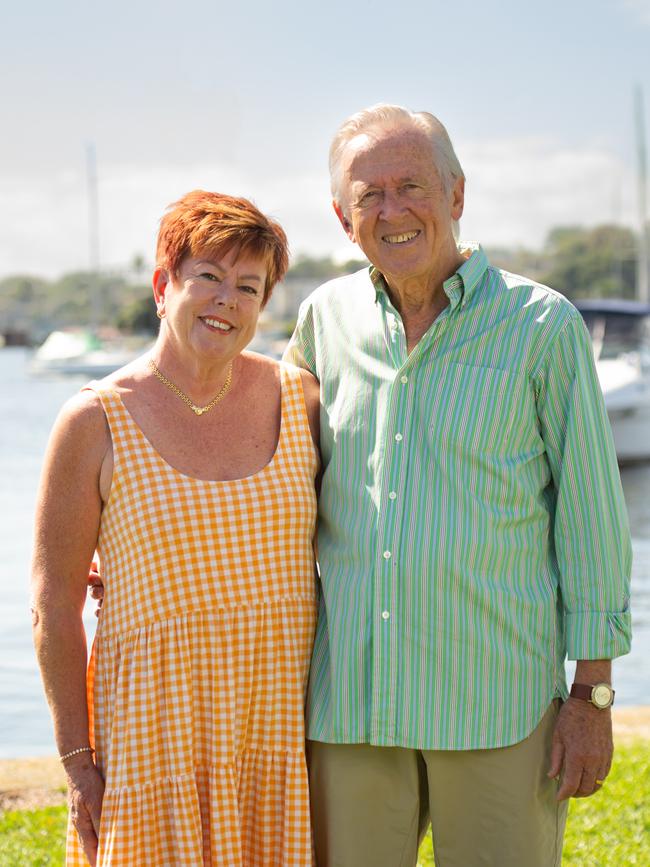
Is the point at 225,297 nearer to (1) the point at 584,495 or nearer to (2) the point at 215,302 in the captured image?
(2) the point at 215,302

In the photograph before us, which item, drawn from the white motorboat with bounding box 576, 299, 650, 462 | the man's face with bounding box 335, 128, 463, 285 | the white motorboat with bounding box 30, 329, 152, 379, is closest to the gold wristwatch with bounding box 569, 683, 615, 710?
the man's face with bounding box 335, 128, 463, 285

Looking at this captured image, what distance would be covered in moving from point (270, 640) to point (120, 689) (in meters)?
0.38

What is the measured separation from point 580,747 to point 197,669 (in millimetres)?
955

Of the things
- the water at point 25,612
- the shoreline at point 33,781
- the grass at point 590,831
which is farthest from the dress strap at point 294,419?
the water at point 25,612

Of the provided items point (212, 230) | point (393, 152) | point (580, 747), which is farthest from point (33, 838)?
point (393, 152)

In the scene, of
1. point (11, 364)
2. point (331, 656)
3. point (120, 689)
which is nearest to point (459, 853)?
point (331, 656)

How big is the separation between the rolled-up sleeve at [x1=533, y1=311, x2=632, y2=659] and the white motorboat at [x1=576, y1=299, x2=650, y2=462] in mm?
17668

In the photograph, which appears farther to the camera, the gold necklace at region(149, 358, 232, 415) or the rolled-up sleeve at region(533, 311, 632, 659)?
the gold necklace at region(149, 358, 232, 415)

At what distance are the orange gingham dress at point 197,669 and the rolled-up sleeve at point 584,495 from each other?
0.67m

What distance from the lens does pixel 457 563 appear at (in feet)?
9.39

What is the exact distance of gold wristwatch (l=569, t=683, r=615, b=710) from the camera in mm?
2895

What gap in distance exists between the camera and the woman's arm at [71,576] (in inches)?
112

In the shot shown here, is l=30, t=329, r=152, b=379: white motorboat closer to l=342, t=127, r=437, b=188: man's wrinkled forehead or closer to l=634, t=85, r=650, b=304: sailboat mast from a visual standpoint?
l=634, t=85, r=650, b=304: sailboat mast

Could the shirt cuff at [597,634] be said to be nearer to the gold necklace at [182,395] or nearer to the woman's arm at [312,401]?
the woman's arm at [312,401]
